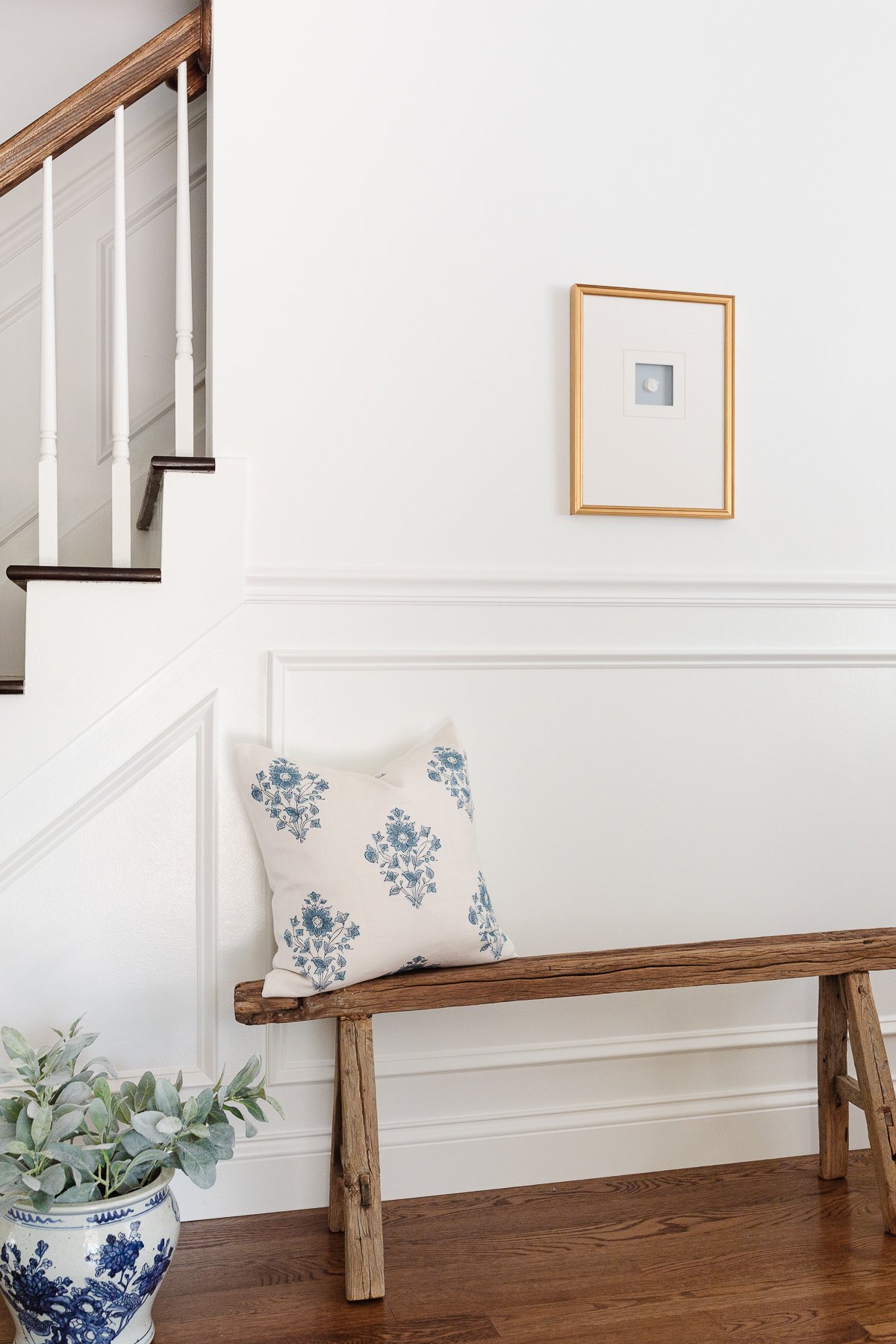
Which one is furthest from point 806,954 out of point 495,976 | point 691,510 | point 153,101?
point 153,101

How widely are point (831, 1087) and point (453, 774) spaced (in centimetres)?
93

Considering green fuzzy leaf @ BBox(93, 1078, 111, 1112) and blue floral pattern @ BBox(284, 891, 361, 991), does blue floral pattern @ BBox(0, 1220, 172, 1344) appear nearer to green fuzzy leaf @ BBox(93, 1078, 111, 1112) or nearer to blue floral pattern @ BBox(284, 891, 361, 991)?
green fuzzy leaf @ BBox(93, 1078, 111, 1112)

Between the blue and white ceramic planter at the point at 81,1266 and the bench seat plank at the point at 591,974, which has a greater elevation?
the bench seat plank at the point at 591,974

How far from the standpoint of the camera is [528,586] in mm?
2018

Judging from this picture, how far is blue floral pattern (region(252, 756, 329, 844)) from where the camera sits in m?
1.72

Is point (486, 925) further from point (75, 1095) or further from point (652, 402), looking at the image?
point (652, 402)

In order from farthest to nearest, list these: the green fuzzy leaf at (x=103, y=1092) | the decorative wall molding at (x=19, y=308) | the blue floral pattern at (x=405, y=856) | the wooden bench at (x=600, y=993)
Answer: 1. the decorative wall molding at (x=19, y=308)
2. the blue floral pattern at (x=405, y=856)
3. the wooden bench at (x=600, y=993)
4. the green fuzzy leaf at (x=103, y=1092)

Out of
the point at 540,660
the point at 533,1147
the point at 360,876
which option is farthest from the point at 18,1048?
the point at 540,660

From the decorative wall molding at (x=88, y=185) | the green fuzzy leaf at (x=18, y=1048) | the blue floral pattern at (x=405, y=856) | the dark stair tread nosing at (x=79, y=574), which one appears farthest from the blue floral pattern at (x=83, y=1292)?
the decorative wall molding at (x=88, y=185)

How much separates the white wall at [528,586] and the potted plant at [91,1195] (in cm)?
36

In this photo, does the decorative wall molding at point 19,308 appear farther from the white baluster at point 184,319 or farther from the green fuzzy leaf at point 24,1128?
the green fuzzy leaf at point 24,1128

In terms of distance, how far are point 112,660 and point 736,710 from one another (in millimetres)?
1205

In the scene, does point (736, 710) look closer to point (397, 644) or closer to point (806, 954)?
point (806, 954)

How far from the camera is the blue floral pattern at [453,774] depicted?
183cm
